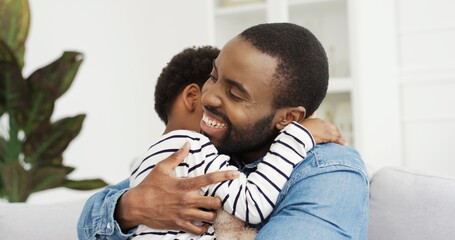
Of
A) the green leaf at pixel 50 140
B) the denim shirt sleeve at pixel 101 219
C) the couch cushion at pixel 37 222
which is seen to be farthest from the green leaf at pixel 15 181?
the denim shirt sleeve at pixel 101 219

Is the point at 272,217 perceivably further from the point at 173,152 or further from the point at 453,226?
the point at 453,226

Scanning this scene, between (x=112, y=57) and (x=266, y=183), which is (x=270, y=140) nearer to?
(x=266, y=183)

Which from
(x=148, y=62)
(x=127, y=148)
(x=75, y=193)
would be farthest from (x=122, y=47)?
(x=75, y=193)

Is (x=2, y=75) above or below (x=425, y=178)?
above

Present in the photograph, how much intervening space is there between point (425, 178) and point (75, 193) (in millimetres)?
2883

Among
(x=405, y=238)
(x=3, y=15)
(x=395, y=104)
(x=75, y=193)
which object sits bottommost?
(x=75, y=193)

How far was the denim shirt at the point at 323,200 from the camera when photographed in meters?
1.03

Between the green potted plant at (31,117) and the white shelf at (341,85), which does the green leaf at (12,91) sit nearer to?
the green potted plant at (31,117)

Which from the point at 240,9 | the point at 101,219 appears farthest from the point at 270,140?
the point at 240,9

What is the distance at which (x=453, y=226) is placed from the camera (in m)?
1.37

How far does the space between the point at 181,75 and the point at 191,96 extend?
6cm

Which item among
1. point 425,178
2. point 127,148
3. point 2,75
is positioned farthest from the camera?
point 127,148

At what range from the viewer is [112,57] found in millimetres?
4262

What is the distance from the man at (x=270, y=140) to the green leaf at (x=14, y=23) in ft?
4.81
